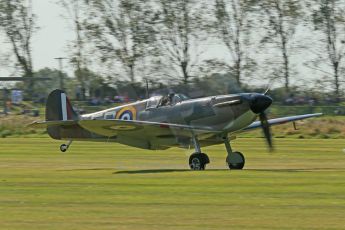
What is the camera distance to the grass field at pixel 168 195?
14.0 m

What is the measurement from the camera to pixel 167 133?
26.2 meters

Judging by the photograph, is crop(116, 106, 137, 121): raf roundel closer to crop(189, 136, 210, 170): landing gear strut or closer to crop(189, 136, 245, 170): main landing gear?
crop(189, 136, 245, 170): main landing gear

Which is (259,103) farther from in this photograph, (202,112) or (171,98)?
(171,98)

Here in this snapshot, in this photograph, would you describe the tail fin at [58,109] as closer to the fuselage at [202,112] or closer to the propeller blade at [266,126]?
the fuselage at [202,112]

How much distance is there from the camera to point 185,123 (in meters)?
26.0

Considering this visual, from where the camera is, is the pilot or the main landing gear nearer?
the main landing gear

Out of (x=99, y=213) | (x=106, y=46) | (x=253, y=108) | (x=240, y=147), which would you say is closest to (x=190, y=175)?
(x=253, y=108)

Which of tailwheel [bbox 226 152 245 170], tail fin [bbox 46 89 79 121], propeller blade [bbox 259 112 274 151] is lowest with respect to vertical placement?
tailwheel [bbox 226 152 245 170]

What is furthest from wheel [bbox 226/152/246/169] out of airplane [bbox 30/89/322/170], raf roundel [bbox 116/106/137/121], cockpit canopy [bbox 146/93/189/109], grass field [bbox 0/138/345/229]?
raf roundel [bbox 116/106/137/121]

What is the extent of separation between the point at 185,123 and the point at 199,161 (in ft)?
5.02

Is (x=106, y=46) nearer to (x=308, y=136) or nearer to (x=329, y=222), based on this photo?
(x=308, y=136)

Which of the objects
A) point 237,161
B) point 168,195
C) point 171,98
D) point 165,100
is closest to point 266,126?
point 237,161

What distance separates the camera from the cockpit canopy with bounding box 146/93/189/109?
1038 inches

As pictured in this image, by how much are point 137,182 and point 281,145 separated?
17464mm
